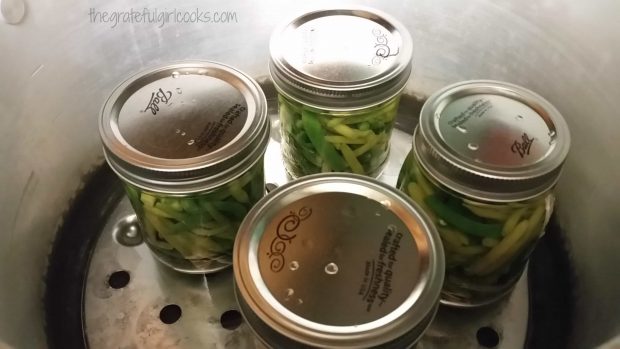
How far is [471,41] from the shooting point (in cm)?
75

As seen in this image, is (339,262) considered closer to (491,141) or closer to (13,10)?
(491,141)

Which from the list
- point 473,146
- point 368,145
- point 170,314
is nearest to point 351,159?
point 368,145

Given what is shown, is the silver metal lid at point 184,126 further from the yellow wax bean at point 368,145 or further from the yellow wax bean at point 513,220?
the yellow wax bean at point 513,220

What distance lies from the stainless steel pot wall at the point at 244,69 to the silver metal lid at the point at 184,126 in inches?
4.9

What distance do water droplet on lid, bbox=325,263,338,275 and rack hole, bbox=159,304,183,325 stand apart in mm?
229

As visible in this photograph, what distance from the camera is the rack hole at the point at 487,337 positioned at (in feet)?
1.96

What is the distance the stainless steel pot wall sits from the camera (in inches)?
22.8

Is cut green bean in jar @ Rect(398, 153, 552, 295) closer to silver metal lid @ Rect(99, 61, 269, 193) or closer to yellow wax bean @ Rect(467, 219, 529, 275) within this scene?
yellow wax bean @ Rect(467, 219, 529, 275)

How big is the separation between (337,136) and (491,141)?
0.50 ft

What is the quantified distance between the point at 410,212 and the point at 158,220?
232 mm

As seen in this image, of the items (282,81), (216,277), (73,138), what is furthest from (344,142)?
(73,138)

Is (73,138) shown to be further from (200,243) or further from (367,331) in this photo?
(367,331)

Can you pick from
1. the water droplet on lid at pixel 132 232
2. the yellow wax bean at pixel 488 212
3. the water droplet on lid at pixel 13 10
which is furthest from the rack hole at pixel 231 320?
the water droplet on lid at pixel 13 10

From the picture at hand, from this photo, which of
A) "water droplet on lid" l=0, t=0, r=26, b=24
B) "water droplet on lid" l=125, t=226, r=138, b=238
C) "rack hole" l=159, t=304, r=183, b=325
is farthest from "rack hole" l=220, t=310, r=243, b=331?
"water droplet on lid" l=0, t=0, r=26, b=24
